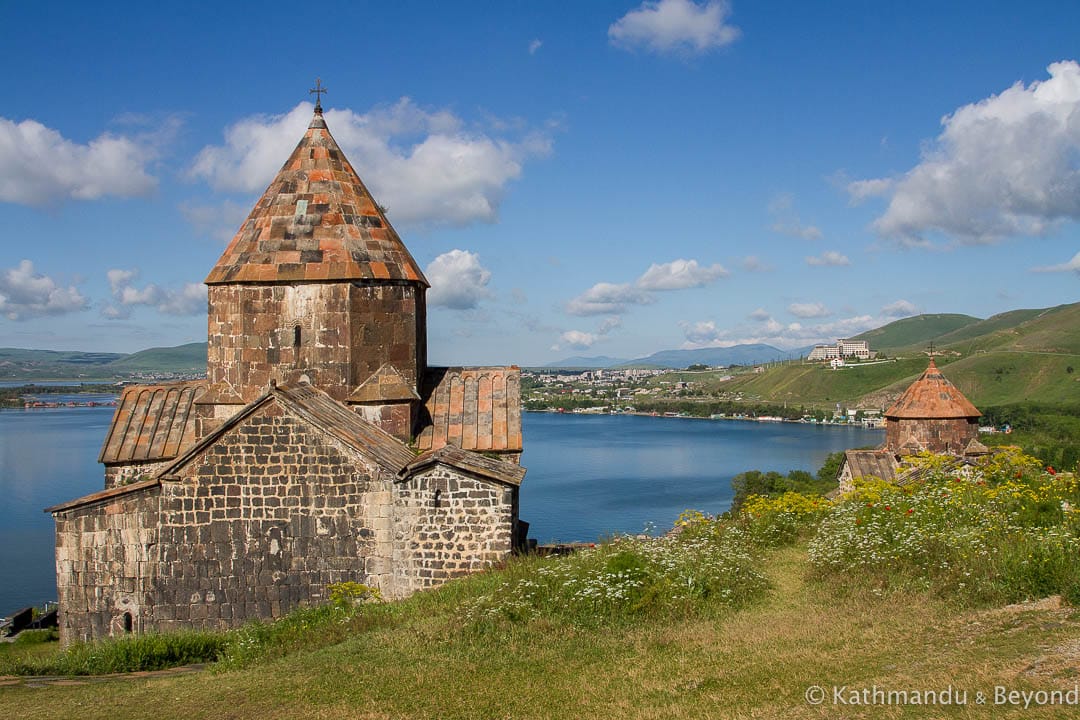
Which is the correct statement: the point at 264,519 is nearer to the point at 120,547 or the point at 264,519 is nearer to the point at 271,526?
the point at 271,526

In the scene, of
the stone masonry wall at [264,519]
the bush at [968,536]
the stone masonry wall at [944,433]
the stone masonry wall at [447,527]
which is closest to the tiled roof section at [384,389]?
the stone masonry wall at [264,519]

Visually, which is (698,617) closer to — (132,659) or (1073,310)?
(132,659)

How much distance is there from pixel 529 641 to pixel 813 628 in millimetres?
2094

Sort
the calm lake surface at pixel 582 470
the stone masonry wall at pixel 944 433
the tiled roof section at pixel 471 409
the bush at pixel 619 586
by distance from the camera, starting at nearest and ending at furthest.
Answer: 1. the bush at pixel 619 586
2. the tiled roof section at pixel 471 409
3. the stone masonry wall at pixel 944 433
4. the calm lake surface at pixel 582 470

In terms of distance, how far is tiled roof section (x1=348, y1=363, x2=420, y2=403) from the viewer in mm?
10406

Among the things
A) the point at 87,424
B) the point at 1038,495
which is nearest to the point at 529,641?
the point at 1038,495

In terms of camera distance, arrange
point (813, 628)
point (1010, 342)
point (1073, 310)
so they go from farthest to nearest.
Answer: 1. point (1073, 310)
2. point (1010, 342)
3. point (813, 628)

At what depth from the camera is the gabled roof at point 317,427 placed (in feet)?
29.1

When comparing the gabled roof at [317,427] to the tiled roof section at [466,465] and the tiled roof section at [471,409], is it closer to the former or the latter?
the tiled roof section at [466,465]

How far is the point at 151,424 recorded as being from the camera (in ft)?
37.7

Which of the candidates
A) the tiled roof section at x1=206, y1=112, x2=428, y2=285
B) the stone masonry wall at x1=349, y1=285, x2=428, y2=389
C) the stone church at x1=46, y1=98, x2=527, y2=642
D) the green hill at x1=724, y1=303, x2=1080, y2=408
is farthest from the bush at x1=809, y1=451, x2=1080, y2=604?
the green hill at x1=724, y1=303, x2=1080, y2=408

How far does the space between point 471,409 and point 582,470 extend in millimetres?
53448

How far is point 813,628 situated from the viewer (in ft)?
20.2

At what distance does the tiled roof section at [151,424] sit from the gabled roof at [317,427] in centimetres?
253
